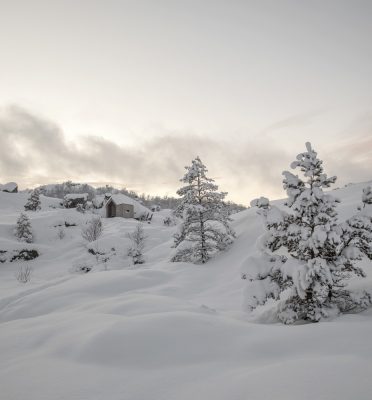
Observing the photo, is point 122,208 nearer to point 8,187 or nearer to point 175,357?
point 8,187

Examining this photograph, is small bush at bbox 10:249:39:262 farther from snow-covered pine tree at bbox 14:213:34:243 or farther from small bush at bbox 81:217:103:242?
small bush at bbox 81:217:103:242

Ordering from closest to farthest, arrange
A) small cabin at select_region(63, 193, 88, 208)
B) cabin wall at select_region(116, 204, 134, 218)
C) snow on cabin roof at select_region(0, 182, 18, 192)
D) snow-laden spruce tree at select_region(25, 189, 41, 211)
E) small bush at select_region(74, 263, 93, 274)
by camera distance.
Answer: small bush at select_region(74, 263, 93, 274), cabin wall at select_region(116, 204, 134, 218), snow-laden spruce tree at select_region(25, 189, 41, 211), small cabin at select_region(63, 193, 88, 208), snow on cabin roof at select_region(0, 182, 18, 192)

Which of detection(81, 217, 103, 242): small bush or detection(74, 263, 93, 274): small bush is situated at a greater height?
detection(81, 217, 103, 242): small bush

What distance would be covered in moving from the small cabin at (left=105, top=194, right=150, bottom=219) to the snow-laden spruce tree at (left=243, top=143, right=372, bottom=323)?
51672 millimetres

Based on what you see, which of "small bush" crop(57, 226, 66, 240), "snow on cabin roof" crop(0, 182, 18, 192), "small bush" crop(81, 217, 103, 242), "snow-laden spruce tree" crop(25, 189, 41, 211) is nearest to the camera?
"small bush" crop(81, 217, 103, 242)

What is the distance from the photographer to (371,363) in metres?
4.16

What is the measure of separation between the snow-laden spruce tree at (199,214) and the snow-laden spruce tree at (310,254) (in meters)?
14.0

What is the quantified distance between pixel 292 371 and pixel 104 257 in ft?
97.5

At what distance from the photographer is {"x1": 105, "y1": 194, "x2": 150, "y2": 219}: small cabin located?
58.6 meters

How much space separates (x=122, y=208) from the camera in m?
58.9

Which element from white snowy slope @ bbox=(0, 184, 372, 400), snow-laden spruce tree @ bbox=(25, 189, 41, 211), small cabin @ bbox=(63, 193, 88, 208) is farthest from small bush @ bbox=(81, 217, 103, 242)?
small cabin @ bbox=(63, 193, 88, 208)

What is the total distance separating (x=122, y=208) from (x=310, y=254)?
52.7 meters

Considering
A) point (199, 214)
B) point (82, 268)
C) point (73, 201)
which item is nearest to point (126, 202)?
point (73, 201)

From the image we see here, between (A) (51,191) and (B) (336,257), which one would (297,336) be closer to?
(B) (336,257)
